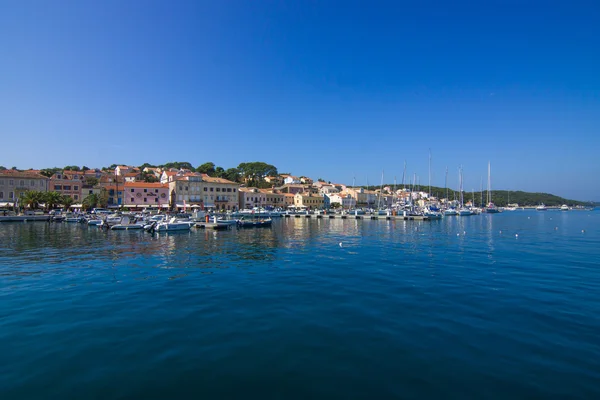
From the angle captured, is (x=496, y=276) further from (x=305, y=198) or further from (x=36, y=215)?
(x=305, y=198)

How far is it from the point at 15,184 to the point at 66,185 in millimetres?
8760

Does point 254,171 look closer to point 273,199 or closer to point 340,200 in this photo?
point 273,199

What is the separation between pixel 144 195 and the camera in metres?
74.4

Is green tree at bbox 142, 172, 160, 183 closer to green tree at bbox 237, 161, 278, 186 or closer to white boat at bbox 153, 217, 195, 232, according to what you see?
green tree at bbox 237, 161, 278, 186

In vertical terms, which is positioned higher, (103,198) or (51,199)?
(103,198)

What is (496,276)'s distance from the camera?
1545cm

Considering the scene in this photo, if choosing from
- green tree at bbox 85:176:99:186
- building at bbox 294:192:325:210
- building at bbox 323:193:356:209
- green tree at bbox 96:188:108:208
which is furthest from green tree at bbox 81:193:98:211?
building at bbox 323:193:356:209

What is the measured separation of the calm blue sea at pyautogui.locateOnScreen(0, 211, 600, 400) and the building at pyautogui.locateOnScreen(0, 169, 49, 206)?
207 ft

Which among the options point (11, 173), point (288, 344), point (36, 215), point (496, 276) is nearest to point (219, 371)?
point (288, 344)

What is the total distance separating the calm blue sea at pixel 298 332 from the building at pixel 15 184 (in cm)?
6297

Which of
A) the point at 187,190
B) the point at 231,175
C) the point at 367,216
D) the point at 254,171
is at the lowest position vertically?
the point at 367,216

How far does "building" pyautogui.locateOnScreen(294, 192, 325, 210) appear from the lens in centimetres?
10119

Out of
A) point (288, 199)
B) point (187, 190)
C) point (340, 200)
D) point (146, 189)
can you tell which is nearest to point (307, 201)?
point (288, 199)

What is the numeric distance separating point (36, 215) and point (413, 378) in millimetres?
70410
